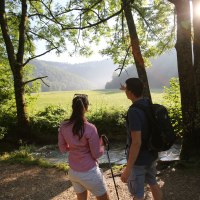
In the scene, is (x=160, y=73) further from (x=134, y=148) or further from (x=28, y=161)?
(x=134, y=148)

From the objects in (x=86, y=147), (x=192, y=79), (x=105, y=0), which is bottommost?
(x=86, y=147)

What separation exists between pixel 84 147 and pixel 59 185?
4374 mm

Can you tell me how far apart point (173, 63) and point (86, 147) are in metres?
126

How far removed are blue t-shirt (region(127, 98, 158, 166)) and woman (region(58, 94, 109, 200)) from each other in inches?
20.4

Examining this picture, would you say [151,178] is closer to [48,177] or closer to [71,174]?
[71,174]

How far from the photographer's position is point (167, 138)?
4.14 metres

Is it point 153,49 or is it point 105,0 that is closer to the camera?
point 153,49

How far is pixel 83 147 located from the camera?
4312 millimetres

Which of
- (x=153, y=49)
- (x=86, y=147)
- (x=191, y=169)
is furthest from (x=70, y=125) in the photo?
(x=153, y=49)

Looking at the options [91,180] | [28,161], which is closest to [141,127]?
[91,180]

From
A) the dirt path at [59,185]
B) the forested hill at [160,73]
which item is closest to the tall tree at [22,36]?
the dirt path at [59,185]

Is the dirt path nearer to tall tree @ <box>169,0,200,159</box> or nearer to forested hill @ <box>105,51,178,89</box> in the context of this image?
tall tree @ <box>169,0,200,159</box>

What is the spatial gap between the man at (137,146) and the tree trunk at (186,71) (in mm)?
4463

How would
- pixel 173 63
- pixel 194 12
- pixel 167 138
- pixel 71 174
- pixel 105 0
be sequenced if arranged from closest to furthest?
1. pixel 167 138
2. pixel 71 174
3. pixel 194 12
4. pixel 105 0
5. pixel 173 63
